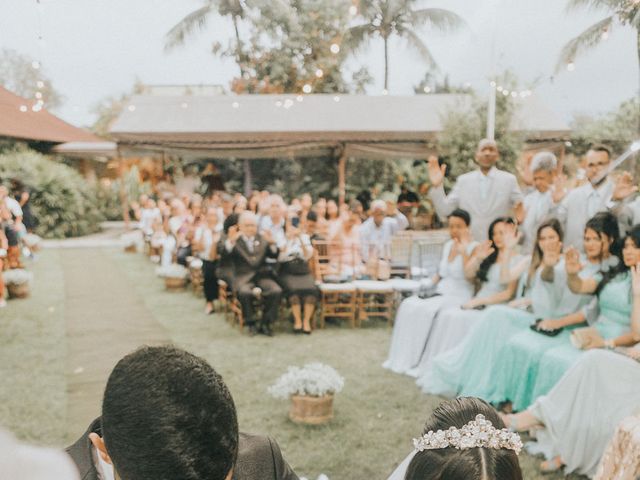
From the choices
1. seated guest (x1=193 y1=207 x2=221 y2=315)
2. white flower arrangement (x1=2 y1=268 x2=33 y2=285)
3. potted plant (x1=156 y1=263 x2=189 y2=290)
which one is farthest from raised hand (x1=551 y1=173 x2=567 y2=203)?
white flower arrangement (x1=2 y1=268 x2=33 y2=285)

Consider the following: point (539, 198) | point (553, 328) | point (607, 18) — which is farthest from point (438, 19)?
point (553, 328)

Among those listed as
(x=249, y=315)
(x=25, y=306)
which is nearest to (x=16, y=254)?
(x=25, y=306)

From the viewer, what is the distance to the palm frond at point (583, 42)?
4191 millimetres

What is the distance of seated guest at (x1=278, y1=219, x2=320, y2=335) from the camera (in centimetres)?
609

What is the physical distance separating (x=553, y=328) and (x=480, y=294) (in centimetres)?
98

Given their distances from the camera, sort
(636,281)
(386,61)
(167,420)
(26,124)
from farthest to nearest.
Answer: (386,61) < (26,124) < (636,281) < (167,420)

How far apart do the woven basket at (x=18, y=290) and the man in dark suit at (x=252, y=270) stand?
3.21m

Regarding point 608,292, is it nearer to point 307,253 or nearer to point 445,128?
point 307,253

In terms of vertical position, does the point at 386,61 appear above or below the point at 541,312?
above

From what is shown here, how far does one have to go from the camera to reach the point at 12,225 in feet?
23.6

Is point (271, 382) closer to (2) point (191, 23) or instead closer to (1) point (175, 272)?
(2) point (191, 23)

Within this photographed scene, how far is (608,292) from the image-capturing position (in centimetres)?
348

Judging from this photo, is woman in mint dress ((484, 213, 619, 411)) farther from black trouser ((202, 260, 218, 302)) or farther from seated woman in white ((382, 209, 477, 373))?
black trouser ((202, 260, 218, 302))

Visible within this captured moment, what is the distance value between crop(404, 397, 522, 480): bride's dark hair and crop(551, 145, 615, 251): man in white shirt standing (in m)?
3.21
